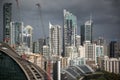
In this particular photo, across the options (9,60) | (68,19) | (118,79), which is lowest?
(118,79)

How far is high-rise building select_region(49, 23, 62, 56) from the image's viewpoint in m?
36.6

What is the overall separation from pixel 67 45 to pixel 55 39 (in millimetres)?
1812

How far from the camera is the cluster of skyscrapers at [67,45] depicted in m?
32.4

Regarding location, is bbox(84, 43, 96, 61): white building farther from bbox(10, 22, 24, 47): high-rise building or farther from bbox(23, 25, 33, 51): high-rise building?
bbox(10, 22, 24, 47): high-rise building

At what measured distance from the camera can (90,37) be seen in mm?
46031

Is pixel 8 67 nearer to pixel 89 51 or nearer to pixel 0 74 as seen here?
pixel 0 74

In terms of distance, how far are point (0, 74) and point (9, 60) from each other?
2.20 feet

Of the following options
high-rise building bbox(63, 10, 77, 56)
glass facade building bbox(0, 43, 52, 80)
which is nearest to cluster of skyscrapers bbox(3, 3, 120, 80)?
high-rise building bbox(63, 10, 77, 56)

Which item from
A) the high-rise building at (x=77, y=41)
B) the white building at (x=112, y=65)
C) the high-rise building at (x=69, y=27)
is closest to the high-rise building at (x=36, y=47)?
the high-rise building at (x=69, y=27)

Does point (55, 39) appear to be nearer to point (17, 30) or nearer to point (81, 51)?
point (81, 51)

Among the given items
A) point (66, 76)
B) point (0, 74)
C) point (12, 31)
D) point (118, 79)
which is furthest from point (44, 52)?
point (0, 74)

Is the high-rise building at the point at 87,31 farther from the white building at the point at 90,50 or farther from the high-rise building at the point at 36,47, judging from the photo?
the high-rise building at the point at 36,47

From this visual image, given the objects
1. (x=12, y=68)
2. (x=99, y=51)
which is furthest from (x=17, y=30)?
(x=12, y=68)

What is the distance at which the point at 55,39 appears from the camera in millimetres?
38125
